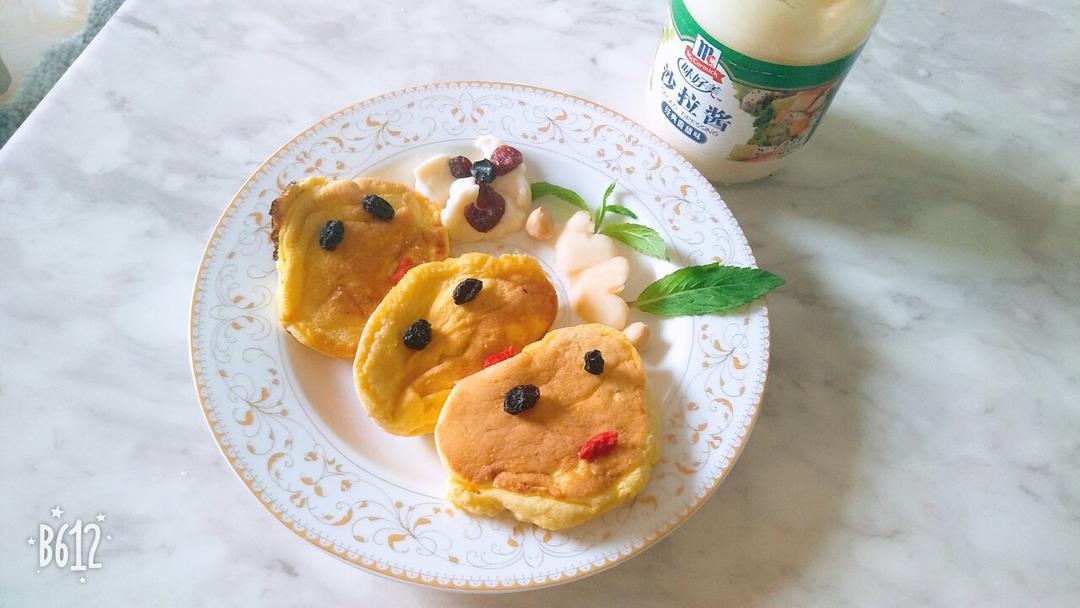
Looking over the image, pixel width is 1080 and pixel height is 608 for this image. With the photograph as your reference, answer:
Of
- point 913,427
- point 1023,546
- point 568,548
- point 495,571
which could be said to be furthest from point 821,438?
point 495,571

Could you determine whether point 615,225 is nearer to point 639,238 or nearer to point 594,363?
point 639,238

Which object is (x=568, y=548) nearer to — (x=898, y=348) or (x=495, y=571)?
(x=495, y=571)

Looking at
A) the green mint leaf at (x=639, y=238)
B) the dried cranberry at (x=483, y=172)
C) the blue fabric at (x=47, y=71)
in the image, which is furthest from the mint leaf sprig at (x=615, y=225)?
the blue fabric at (x=47, y=71)

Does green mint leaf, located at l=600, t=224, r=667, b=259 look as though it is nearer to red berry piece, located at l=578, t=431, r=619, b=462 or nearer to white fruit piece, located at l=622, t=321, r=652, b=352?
white fruit piece, located at l=622, t=321, r=652, b=352

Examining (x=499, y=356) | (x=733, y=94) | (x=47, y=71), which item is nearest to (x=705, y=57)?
(x=733, y=94)

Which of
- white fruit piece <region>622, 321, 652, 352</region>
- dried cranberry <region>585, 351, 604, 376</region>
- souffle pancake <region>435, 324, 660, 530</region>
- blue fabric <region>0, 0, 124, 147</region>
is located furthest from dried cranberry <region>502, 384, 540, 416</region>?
blue fabric <region>0, 0, 124, 147</region>

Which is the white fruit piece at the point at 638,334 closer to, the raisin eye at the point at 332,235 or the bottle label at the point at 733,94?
the bottle label at the point at 733,94
